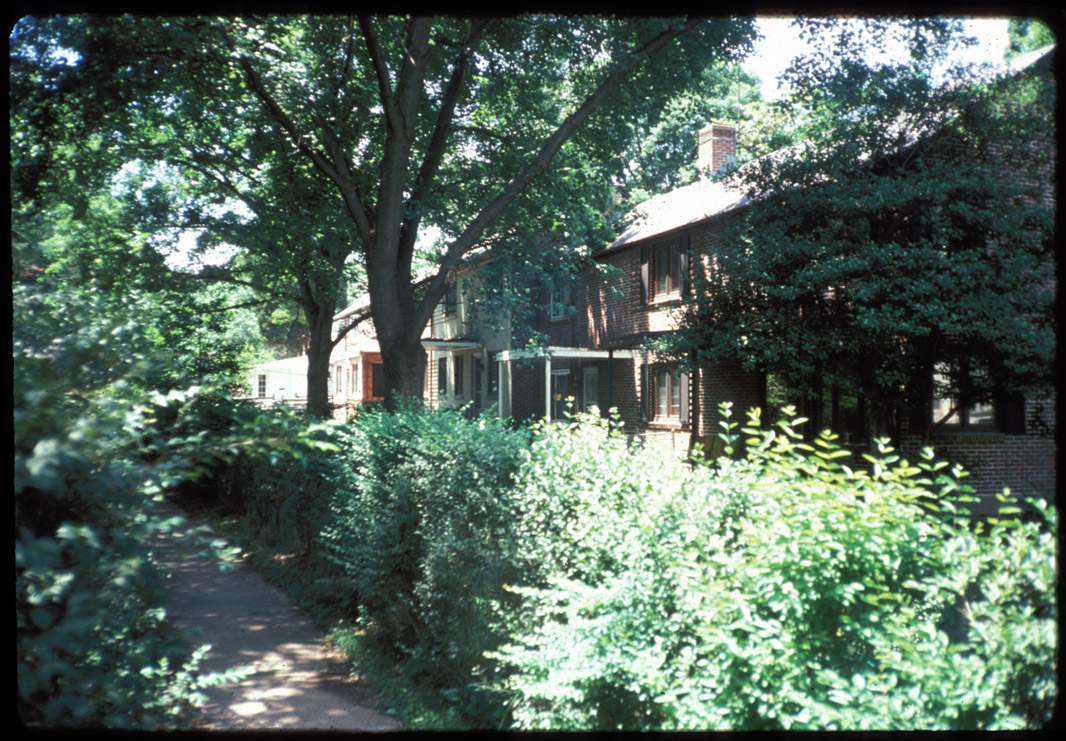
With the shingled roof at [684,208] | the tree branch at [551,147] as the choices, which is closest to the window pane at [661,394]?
the shingled roof at [684,208]

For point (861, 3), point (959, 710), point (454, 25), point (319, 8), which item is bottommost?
point (959, 710)

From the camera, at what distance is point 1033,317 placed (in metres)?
10.2

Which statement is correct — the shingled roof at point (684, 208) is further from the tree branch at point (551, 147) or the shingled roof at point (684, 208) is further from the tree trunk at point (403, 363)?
the tree trunk at point (403, 363)

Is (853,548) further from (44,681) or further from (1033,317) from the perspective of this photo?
(1033,317)

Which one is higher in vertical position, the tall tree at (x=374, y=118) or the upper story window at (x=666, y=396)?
the tall tree at (x=374, y=118)

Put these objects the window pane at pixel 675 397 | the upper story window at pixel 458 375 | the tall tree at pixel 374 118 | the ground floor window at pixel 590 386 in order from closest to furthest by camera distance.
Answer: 1. the tall tree at pixel 374 118
2. the window pane at pixel 675 397
3. the ground floor window at pixel 590 386
4. the upper story window at pixel 458 375

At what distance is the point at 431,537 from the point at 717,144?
18697 mm

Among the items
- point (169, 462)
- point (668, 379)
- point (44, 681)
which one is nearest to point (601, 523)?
point (169, 462)

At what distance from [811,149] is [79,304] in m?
11.7

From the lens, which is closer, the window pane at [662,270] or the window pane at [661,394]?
the window pane at [662,270]

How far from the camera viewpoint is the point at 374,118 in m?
12.9

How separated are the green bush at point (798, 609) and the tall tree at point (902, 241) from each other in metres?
7.76

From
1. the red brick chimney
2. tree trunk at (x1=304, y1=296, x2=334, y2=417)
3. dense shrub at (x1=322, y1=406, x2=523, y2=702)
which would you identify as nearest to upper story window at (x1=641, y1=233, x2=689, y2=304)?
the red brick chimney

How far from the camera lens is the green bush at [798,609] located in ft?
7.97
